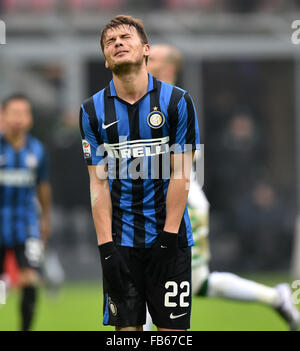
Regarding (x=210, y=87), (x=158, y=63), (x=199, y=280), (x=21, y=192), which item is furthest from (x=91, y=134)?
(x=210, y=87)

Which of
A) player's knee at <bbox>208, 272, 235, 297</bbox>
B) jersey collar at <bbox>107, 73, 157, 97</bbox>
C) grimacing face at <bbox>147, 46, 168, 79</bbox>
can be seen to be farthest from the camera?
player's knee at <bbox>208, 272, 235, 297</bbox>

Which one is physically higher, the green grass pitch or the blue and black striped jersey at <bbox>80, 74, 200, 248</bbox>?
the blue and black striped jersey at <bbox>80, 74, 200, 248</bbox>

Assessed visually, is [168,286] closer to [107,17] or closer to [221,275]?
[221,275]

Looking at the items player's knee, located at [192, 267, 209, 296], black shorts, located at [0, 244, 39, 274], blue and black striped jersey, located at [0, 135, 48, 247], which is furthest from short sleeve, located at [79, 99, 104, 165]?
blue and black striped jersey, located at [0, 135, 48, 247]

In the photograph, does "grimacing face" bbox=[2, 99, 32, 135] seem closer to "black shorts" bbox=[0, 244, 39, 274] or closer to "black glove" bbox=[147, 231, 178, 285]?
"black shorts" bbox=[0, 244, 39, 274]

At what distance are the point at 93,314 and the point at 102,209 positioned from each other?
3927mm

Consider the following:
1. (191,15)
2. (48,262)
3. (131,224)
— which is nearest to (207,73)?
(191,15)

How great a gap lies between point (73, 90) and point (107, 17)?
1278 mm

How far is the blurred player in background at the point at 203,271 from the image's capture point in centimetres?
532

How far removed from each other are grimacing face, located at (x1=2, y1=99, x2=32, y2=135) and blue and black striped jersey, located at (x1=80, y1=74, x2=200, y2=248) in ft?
8.63

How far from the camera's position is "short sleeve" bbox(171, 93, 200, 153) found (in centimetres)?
414

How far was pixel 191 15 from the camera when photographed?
42.7ft

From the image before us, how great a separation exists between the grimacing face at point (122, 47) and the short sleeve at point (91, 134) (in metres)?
0.26

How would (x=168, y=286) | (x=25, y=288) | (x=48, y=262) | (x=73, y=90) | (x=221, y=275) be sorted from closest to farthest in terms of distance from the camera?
(x=168, y=286), (x=221, y=275), (x=25, y=288), (x=48, y=262), (x=73, y=90)
